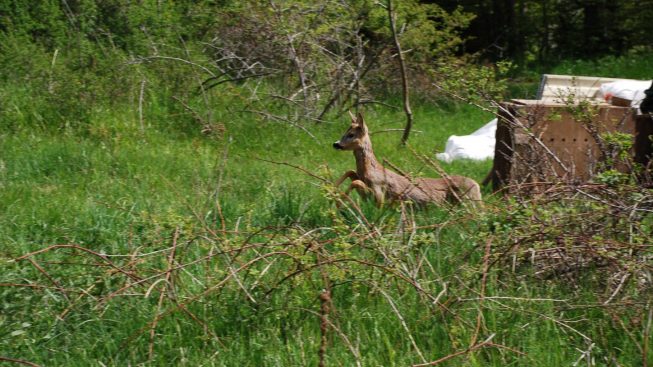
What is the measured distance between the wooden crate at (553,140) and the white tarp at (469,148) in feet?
7.66

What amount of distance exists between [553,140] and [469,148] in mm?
2741

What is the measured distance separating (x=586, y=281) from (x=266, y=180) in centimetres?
429

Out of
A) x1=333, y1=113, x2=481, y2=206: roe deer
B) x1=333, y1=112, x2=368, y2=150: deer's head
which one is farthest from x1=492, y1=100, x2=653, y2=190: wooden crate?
x1=333, y1=112, x2=368, y2=150: deer's head

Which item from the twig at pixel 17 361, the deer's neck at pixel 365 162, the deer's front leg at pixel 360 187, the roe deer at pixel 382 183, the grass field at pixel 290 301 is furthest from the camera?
the deer's neck at pixel 365 162

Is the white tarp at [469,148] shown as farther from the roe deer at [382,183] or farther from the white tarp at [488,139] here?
the roe deer at [382,183]

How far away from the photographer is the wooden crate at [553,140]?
24.4 ft

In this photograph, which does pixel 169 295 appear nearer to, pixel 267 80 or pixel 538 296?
pixel 538 296

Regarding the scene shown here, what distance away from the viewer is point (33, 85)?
12930 millimetres

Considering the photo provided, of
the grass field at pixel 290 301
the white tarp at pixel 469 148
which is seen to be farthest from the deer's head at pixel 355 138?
the white tarp at pixel 469 148

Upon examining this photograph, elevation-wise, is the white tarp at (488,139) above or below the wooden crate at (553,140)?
below

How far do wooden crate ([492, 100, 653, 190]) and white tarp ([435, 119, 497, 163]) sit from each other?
233 centimetres

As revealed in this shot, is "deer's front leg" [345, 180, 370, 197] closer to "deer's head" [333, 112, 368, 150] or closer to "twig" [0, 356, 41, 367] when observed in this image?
"deer's head" [333, 112, 368, 150]

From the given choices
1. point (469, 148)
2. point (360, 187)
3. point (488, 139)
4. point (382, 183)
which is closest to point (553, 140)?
point (382, 183)

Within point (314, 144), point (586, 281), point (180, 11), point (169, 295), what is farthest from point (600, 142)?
point (180, 11)
